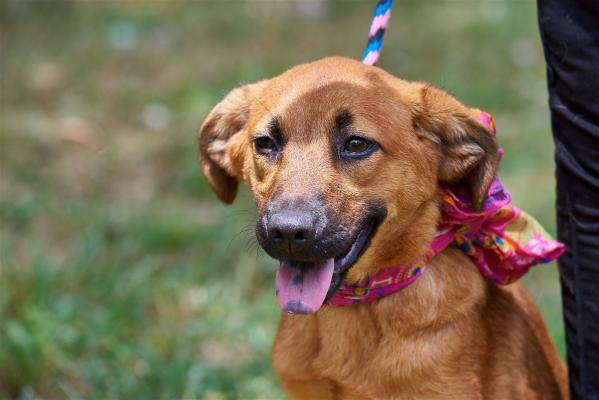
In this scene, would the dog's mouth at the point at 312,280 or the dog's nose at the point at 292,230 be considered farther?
the dog's mouth at the point at 312,280

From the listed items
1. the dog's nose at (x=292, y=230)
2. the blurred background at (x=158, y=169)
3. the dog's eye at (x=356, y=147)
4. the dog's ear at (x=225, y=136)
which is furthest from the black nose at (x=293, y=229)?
the blurred background at (x=158, y=169)

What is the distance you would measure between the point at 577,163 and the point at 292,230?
3.26 ft

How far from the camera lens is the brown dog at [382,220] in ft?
9.91

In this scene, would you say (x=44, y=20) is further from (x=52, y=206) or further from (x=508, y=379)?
(x=508, y=379)

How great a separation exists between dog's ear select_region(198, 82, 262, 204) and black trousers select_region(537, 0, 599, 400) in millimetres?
1095

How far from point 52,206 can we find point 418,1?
5.14 m

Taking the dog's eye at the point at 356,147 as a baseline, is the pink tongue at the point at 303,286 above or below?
below

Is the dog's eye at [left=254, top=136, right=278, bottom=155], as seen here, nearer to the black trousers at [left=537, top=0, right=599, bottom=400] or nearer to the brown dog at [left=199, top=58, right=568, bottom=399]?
the brown dog at [left=199, top=58, right=568, bottom=399]

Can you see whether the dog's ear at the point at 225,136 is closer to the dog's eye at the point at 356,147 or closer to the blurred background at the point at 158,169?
→ the blurred background at the point at 158,169

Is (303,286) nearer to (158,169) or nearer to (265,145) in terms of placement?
(265,145)

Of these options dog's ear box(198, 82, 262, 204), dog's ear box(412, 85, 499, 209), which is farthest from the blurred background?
dog's ear box(412, 85, 499, 209)

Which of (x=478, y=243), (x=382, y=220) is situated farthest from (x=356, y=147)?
(x=478, y=243)

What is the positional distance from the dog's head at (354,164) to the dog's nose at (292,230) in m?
0.02

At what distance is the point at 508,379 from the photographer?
3.24 metres
